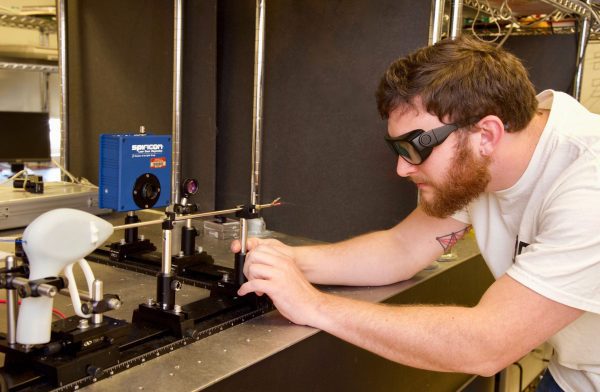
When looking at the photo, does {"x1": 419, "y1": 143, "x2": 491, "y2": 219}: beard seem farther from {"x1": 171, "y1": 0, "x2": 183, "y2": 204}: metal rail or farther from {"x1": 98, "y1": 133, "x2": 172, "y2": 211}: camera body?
{"x1": 171, "y1": 0, "x2": 183, "y2": 204}: metal rail

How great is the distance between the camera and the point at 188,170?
2055mm

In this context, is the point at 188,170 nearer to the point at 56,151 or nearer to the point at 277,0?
the point at 277,0

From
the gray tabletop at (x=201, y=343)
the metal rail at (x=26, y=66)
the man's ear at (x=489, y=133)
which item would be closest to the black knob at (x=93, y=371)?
the gray tabletop at (x=201, y=343)

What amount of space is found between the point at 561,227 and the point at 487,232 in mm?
348

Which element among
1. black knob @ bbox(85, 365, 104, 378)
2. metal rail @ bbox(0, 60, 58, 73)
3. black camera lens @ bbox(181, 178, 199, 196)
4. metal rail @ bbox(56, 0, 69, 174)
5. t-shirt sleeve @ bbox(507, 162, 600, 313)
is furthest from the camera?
metal rail @ bbox(0, 60, 58, 73)

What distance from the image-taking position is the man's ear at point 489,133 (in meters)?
1.02

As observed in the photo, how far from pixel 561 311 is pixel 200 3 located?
1.50m

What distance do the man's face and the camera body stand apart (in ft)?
1.67

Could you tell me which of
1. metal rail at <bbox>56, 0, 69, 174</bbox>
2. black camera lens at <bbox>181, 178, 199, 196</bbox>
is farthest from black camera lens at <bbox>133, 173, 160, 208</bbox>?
metal rail at <bbox>56, 0, 69, 174</bbox>

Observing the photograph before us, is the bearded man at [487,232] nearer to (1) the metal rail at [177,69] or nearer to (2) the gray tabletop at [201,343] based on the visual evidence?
(2) the gray tabletop at [201,343]

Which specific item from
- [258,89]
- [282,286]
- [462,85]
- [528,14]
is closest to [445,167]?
[462,85]

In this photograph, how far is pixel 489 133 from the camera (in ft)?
3.38

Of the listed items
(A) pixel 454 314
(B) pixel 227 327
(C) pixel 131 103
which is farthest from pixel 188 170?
(A) pixel 454 314

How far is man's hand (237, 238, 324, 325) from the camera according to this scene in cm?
97
